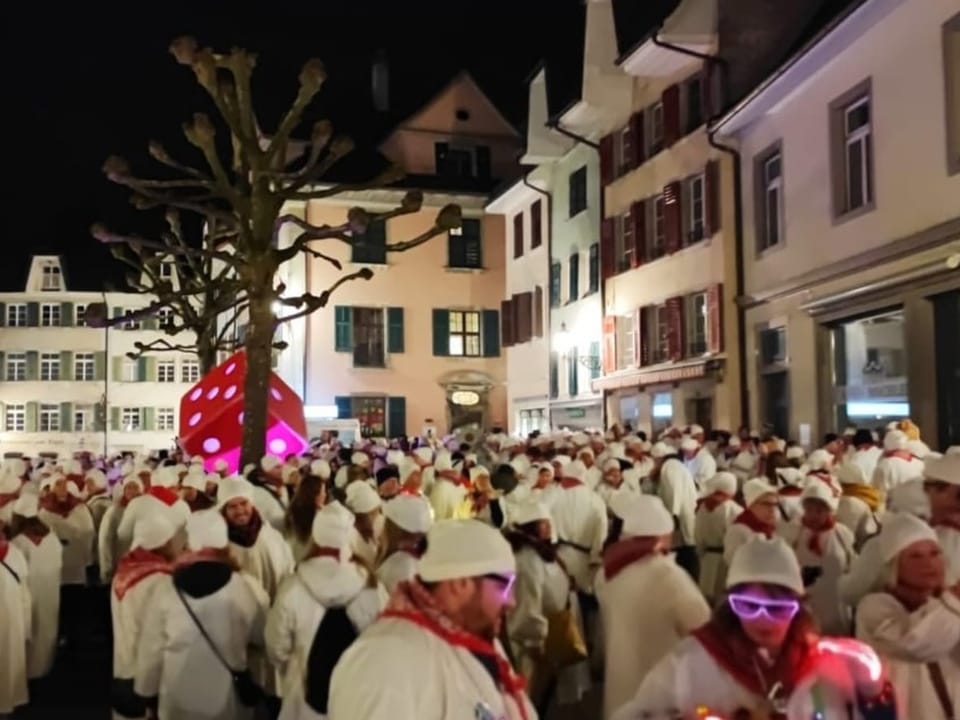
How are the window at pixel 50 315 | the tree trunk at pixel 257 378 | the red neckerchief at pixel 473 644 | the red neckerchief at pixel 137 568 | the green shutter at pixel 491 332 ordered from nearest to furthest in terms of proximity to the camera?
the red neckerchief at pixel 473 644 → the red neckerchief at pixel 137 568 → the tree trunk at pixel 257 378 → the green shutter at pixel 491 332 → the window at pixel 50 315

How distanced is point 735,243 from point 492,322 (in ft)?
69.8

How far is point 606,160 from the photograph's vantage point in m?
30.8

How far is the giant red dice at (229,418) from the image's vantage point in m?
19.3

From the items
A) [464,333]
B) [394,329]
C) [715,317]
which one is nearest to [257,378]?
[715,317]

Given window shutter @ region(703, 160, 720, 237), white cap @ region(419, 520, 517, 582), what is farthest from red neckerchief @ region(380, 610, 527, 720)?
window shutter @ region(703, 160, 720, 237)

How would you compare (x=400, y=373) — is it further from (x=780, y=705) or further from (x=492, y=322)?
(x=780, y=705)

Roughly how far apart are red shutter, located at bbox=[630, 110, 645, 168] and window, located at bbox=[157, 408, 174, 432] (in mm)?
36984

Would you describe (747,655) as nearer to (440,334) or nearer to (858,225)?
(858,225)

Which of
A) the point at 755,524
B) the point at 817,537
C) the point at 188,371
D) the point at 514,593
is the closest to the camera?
the point at 514,593

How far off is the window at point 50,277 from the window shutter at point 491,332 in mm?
27467

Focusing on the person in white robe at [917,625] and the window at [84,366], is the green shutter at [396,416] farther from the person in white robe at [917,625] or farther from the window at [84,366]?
the person in white robe at [917,625]

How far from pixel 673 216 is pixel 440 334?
18.4 m

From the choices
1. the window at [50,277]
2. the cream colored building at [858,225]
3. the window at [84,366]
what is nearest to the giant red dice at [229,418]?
the cream colored building at [858,225]

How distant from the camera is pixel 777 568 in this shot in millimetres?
4273
